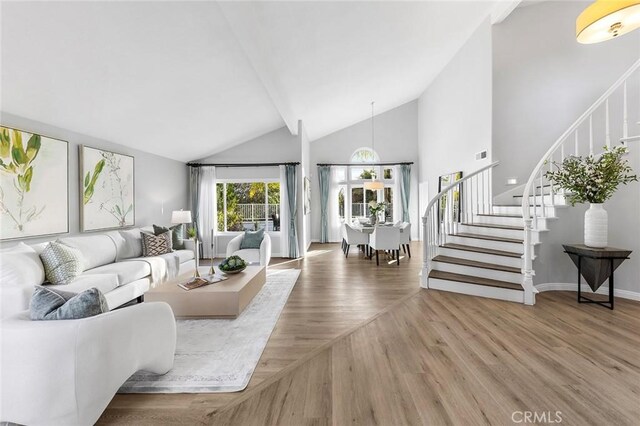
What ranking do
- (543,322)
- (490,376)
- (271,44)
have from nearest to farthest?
(490,376), (543,322), (271,44)

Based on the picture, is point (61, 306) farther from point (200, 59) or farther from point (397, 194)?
point (397, 194)

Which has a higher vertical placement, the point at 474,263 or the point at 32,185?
the point at 32,185

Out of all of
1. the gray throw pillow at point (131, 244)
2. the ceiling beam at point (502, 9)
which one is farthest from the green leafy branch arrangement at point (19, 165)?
the ceiling beam at point (502, 9)

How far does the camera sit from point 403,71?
6004 mm

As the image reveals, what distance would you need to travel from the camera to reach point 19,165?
2973 millimetres

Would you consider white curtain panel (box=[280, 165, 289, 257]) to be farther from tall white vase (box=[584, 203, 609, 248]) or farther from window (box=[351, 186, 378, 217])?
tall white vase (box=[584, 203, 609, 248])

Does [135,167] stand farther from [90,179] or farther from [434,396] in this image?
[434,396]

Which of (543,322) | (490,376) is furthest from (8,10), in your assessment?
(543,322)

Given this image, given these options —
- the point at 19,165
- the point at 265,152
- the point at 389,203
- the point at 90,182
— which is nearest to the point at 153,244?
the point at 90,182

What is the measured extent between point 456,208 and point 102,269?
6.37 m

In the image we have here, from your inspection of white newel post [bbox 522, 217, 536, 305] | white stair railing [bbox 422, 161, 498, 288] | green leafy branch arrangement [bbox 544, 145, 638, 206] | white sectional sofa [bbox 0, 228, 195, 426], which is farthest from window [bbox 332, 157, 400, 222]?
white sectional sofa [bbox 0, 228, 195, 426]

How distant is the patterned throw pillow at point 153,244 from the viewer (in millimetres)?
4328

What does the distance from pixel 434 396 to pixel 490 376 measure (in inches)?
20.4

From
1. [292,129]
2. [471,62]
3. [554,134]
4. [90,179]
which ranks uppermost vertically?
[471,62]
